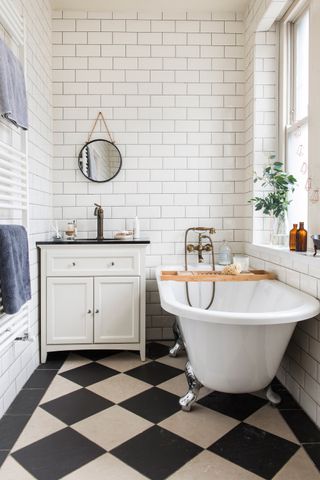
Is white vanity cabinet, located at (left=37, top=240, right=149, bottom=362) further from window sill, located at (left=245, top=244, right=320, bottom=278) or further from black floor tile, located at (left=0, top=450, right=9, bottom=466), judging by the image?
black floor tile, located at (left=0, top=450, right=9, bottom=466)

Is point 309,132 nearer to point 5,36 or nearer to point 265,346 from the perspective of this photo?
point 265,346

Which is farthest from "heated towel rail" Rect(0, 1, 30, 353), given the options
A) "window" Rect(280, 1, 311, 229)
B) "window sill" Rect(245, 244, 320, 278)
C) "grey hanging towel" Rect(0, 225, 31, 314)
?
"window" Rect(280, 1, 311, 229)

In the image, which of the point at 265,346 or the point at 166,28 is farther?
the point at 166,28

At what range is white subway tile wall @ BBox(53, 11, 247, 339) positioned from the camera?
314cm

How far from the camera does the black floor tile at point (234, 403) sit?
6.70ft

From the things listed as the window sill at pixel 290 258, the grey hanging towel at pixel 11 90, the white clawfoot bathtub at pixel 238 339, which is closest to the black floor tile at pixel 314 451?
the white clawfoot bathtub at pixel 238 339

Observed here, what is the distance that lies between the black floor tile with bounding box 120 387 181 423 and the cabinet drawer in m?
0.88

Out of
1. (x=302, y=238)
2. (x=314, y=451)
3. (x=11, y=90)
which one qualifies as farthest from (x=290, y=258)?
(x=11, y=90)

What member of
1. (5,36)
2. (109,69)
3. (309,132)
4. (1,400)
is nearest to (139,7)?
(109,69)

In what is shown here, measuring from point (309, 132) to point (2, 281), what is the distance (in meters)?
2.03

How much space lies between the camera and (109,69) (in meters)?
3.16

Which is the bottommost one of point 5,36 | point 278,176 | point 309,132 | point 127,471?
point 127,471

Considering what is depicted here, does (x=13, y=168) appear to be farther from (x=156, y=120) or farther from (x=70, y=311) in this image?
(x=156, y=120)

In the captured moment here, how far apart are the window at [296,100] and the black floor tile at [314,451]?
4.82 ft
